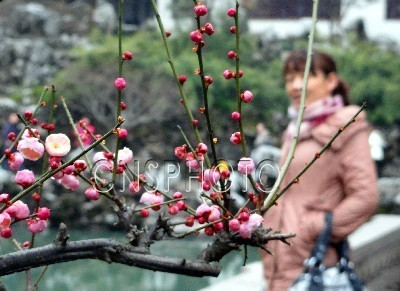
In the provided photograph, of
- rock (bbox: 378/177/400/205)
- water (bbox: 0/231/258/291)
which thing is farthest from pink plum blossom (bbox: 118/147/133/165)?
rock (bbox: 378/177/400/205)

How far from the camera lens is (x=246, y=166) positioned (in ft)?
3.32

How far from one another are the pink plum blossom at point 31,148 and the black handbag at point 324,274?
4.34 ft

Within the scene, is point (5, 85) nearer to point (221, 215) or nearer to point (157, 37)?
point (157, 37)

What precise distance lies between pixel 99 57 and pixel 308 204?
13699mm

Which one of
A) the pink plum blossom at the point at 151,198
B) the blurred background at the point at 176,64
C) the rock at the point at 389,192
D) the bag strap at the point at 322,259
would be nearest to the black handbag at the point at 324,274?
the bag strap at the point at 322,259

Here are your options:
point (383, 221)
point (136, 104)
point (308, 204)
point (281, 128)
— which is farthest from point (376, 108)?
point (308, 204)

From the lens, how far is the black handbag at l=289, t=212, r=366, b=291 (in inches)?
85.4

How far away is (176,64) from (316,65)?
1324 centimetres

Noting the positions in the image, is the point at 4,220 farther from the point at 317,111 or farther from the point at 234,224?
the point at 317,111

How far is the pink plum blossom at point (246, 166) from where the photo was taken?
100 centimetres

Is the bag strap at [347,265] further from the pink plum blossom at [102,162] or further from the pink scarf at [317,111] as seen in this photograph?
the pink plum blossom at [102,162]

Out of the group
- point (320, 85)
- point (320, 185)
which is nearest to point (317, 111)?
point (320, 85)

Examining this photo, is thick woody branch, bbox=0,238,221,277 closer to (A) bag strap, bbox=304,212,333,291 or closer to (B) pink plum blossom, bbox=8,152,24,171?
(B) pink plum blossom, bbox=8,152,24,171

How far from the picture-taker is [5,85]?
59.6 ft
